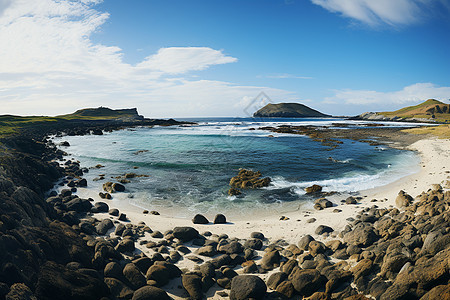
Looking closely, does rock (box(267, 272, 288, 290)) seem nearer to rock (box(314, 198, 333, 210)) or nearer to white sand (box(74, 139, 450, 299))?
white sand (box(74, 139, 450, 299))

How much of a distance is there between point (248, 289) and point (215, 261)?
2114 millimetres

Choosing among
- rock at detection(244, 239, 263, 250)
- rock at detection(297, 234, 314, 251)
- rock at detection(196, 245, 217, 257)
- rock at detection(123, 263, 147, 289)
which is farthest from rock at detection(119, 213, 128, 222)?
rock at detection(297, 234, 314, 251)

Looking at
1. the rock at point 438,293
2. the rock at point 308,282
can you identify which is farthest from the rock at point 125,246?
the rock at point 438,293

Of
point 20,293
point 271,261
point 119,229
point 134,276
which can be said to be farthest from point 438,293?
point 119,229

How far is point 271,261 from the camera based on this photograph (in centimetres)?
823

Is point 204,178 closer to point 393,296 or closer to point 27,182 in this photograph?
point 27,182

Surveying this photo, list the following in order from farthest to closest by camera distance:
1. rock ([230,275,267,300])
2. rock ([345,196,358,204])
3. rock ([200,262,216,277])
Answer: rock ([345,196,358,204])
rock ([200,262,216,277])
rock ([230,275,267,300])

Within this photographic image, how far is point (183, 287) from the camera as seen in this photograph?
7223 mm

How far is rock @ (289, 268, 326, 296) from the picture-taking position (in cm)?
655

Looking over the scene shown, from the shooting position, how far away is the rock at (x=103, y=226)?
422 inches

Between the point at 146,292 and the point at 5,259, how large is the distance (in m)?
3.49

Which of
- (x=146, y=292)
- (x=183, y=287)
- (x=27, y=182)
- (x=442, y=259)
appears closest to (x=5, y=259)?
(x=146, y=292)

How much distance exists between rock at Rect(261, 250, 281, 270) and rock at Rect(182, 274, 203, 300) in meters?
2.28

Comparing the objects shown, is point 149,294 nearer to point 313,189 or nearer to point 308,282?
point 308,282
